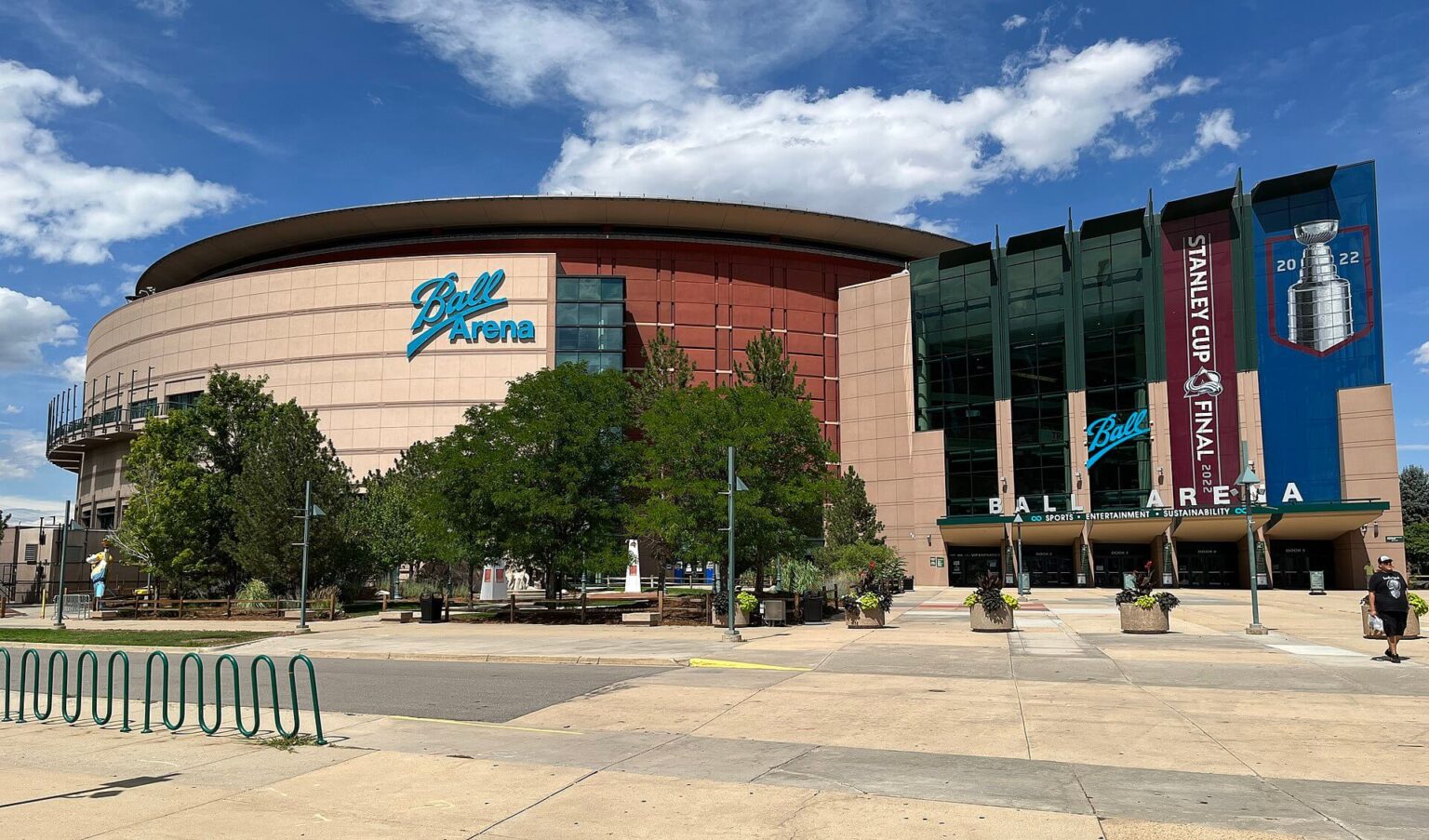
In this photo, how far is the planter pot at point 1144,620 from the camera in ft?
80.1

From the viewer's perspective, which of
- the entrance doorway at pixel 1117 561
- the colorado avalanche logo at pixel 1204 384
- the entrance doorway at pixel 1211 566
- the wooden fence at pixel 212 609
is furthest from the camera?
the entrance doorway at pixel 1117 561

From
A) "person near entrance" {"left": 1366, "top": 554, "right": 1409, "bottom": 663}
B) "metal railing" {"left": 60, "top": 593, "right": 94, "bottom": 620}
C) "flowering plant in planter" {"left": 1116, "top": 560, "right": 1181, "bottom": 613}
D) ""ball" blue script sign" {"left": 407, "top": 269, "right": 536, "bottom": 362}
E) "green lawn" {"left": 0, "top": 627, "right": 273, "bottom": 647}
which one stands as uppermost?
""ball" blue script sign" {"left": 407, "top": 269, "right": 536, "bottom": 362}

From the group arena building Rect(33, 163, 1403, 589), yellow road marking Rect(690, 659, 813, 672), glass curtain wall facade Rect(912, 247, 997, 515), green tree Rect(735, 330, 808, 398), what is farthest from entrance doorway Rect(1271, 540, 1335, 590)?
yellow road marking Rect(690, 659, 813, 672)

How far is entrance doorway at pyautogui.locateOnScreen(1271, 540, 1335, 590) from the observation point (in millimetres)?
58969

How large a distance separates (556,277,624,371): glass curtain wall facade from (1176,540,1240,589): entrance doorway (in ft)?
137

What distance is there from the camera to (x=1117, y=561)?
6456 cm

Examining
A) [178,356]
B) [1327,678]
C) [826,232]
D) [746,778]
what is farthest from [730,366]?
[746,778]

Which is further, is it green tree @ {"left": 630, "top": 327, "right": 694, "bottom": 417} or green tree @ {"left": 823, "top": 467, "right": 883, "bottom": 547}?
green tree @ {"left": 630, "top": 327, "right": 694, "bottom": 417}

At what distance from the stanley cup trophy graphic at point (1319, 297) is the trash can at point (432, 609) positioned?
5200 cm

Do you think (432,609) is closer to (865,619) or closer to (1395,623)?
(865,619)

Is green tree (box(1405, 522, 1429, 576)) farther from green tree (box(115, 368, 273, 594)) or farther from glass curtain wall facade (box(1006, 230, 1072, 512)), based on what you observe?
green tree (box(115, 368, 273, 594))

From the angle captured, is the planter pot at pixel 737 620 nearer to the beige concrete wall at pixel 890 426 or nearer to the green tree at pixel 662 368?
the green tree at pixel 662 368

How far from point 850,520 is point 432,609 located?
27.7 meters

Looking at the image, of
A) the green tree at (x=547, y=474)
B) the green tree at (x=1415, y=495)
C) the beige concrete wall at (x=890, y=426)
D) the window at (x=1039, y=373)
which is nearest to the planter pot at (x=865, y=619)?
the green tree at (x=547, y=474)
